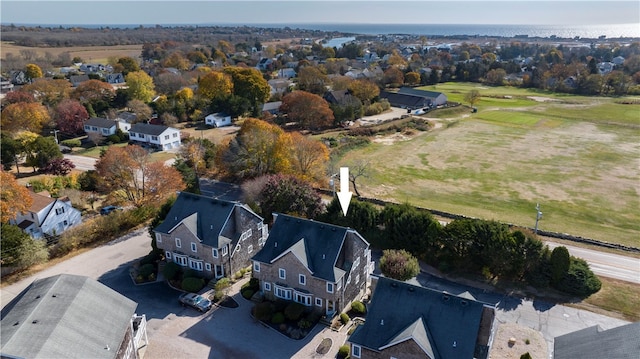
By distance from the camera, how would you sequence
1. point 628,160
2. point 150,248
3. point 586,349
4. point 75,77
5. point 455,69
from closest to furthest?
point 586,349
point 150,248
point 628,160
point 75,77
point 455,69

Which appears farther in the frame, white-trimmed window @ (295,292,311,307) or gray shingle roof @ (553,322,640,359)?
white-trimmed window @ (295,292,311,307)

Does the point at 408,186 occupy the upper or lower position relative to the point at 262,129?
lower

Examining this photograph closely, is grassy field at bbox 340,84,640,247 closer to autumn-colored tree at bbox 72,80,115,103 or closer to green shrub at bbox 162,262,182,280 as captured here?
green shrub at bbox 162,262,182,280

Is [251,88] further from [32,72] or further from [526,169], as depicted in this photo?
[32,72]

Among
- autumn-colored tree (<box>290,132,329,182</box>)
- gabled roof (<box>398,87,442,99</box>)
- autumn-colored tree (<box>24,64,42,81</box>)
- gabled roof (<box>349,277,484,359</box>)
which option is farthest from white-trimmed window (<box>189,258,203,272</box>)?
autumn-colored tree (<box>24,64,42,81</box>)

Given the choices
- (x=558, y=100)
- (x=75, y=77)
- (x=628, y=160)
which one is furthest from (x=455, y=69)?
(x=75, y=77)

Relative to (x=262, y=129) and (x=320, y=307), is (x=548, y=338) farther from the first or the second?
(x=262, y=129)

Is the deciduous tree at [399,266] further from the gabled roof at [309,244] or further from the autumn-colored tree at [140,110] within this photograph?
the autumn-colored tree at [140,110]

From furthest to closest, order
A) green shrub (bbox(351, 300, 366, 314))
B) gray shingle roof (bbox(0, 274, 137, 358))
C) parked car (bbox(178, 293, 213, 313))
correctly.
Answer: parked car (bbox(178, 293, 213, 313)) → green shrub (bbox(351, 300, 366, 314)) → gray shingle roof (bbox(0, 274, 137, 358))
